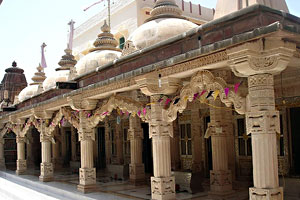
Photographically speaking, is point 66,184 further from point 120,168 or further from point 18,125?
point 18,125

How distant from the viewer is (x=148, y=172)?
13.4 metres

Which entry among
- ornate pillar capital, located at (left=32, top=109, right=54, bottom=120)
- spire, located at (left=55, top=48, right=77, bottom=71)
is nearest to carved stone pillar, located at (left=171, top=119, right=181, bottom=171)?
ornate pillar capital, located at (left=32, top=109, right=54, bottom=120)

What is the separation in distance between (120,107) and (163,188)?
7.91 feet

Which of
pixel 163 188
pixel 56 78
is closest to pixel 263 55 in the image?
pixel 163 188

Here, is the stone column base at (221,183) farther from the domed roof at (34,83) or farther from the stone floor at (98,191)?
the domed roof at (34,83)

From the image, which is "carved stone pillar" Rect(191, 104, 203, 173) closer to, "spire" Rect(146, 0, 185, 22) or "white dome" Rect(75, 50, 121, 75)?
"white dome" Rect(75, 50, 121, 75)

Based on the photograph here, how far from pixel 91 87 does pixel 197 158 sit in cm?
424

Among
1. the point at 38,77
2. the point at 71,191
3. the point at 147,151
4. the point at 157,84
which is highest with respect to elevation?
the point at 38,77

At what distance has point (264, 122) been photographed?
16.0 feet

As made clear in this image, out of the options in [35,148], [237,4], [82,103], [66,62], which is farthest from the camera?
[35,148]

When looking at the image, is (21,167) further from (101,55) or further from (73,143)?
(101,55)

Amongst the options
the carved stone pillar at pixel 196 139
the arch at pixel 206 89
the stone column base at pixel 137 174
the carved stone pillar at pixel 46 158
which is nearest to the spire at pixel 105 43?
the carved stone pillar at pixel 196 139

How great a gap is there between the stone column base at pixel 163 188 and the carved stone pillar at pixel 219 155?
73.3 inches

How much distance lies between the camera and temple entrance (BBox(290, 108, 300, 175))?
8328 millimetres
